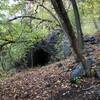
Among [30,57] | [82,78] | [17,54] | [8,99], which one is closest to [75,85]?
[82,78]

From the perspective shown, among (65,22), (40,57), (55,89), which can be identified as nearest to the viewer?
(65,22)

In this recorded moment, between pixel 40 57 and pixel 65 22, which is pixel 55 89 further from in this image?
pixel 40 57

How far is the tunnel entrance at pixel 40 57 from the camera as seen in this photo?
20217 mm

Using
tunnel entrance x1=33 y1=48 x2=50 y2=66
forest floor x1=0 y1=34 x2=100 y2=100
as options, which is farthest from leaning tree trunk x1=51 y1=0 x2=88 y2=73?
tunnel entrance x1=33 y1=48 x2=50 y2=66

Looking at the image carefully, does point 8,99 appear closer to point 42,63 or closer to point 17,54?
point 17,54

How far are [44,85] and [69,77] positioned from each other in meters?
1.05

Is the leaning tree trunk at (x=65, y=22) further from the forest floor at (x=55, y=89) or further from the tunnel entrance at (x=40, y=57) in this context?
the tunnel entrance at (x=40, y=57)

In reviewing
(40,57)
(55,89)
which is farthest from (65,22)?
(40,57)

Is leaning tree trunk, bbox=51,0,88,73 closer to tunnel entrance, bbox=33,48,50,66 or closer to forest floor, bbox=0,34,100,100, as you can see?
forest floor, bbox=0,34,100,100

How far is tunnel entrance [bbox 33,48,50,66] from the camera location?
20.2 metres

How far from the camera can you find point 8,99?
Answer: 9.42 meters

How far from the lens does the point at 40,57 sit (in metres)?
20.5

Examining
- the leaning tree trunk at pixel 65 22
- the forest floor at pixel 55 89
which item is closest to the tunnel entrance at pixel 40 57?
the forest floor at pixel 55 89

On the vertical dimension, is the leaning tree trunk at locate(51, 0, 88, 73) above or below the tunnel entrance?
above
